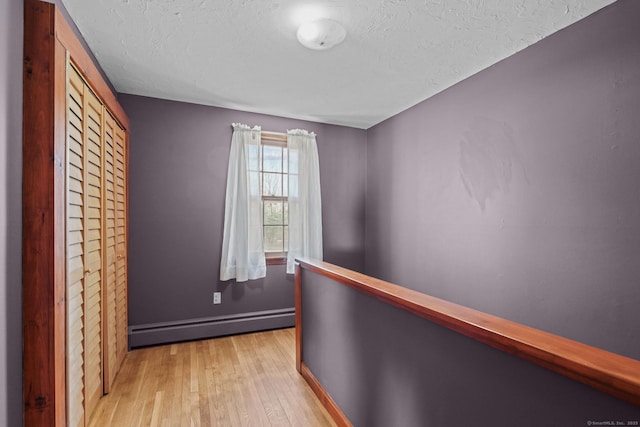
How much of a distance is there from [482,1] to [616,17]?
73cm

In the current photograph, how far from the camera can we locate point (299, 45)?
7.16ft

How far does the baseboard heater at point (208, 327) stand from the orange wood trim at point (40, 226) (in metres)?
1.82

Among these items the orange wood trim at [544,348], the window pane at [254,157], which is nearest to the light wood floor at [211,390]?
the orange wood trim at [544,348]

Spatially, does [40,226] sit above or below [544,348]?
above

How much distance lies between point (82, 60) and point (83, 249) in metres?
1.00

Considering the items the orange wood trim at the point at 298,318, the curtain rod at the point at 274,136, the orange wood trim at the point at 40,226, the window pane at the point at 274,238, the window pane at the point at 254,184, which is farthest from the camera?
the window pane at the point at 274,238

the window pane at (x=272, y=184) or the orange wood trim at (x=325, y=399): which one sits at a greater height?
the window pane at (x=272, y=184)

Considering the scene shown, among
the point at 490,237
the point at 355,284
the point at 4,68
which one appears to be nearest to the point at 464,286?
the point at 490,237

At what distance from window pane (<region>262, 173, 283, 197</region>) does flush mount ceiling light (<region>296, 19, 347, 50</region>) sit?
1741 mm

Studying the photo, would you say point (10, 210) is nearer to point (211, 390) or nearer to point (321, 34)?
point (211, 390)

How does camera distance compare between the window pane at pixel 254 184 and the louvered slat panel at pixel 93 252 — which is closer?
the louvered slat panel at pixel 93 252

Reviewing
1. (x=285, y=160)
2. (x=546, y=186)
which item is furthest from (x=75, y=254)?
(x=546, y=186)

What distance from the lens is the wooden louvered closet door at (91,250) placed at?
1.54m

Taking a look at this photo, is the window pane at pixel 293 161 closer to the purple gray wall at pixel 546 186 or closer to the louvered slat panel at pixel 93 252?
the purple gray wall at pixel 546 186
